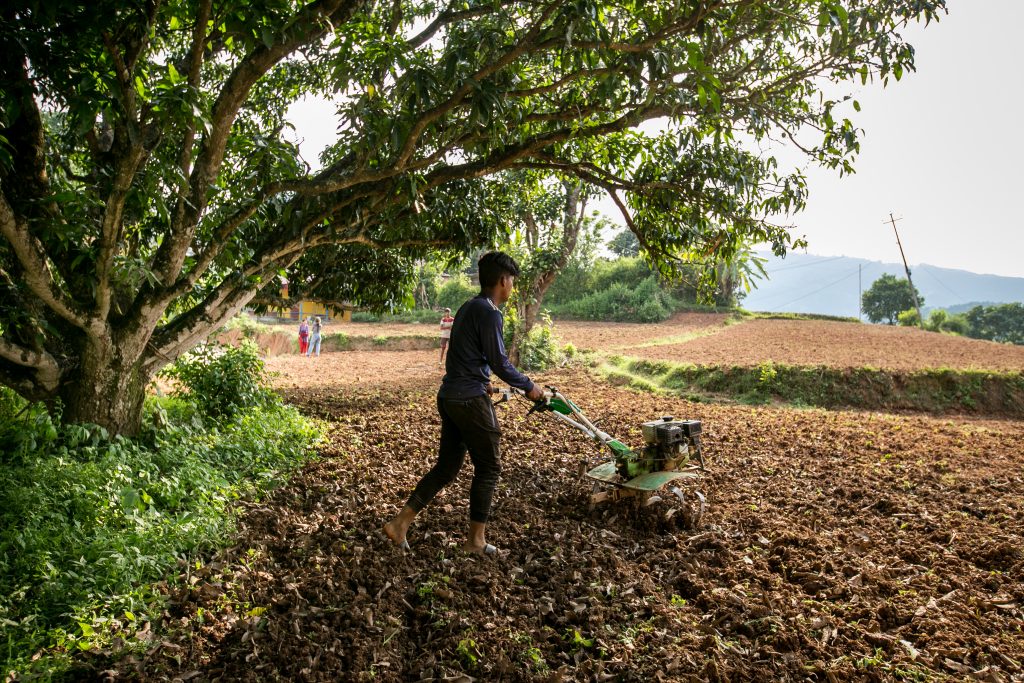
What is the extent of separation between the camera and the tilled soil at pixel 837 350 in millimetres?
14570

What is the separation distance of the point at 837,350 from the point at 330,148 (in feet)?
51.5

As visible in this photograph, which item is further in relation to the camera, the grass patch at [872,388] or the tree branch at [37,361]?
the grass patch at [872,388]

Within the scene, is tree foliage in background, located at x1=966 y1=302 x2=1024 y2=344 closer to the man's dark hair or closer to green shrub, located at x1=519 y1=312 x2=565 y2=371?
green shrub, located at x1=519 y1=312 x2=565 y2=371

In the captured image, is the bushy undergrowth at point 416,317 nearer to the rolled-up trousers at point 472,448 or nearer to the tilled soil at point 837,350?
the tilled soil at point 837,350

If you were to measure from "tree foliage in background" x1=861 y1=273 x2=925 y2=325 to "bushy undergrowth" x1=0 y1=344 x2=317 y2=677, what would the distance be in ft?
179

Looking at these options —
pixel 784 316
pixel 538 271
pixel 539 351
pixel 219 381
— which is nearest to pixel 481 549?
pixel 219 381

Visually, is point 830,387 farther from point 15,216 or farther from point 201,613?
point 15,216

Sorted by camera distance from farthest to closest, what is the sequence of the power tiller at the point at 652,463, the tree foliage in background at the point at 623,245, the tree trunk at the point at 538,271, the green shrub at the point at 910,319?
the tree foliage in background at the point at 623,245 → the green shrub at the point at 910,319 → the tree trunk at the point at 538,271 → the power tiller at the point at 652,463

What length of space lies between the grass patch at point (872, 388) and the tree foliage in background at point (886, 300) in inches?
1678

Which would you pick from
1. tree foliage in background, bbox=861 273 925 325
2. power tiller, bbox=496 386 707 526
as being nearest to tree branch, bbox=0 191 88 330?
power tiller, bbox=496 386 707 526

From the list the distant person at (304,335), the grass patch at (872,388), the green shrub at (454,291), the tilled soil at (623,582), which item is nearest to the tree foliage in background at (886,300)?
the green shrub at (454,291)

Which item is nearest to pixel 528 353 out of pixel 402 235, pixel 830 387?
pixel 830 387

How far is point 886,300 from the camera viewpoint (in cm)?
5031

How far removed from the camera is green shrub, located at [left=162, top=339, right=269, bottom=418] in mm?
7582
